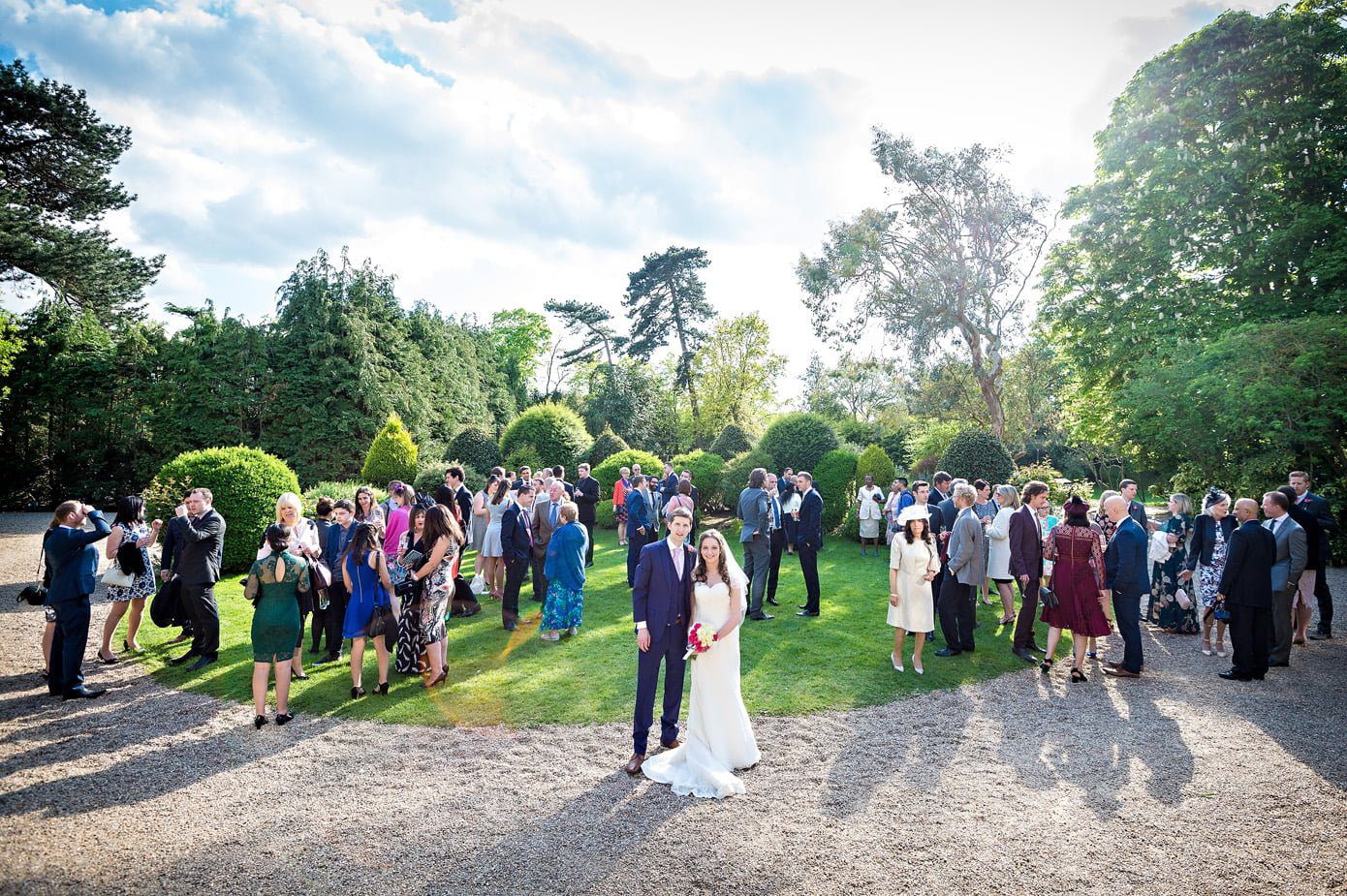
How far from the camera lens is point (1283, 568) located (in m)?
7.80

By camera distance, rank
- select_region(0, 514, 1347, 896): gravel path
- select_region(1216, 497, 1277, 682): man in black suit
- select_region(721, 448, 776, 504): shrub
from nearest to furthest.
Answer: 1. select_region(0, 514, 1347, 896): gravel path
2. select_region(1216, 497, 1277, 682): man in black suit
3. select_region(721, 448, 776, 504): shrub

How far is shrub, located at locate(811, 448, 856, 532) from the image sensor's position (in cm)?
1892

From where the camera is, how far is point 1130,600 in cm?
755

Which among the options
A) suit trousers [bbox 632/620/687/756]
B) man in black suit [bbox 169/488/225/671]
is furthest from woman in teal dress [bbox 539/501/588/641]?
man in black suit [bbox 169/488/225/671]

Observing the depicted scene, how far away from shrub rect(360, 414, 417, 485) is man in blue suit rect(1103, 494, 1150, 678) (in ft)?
66.1

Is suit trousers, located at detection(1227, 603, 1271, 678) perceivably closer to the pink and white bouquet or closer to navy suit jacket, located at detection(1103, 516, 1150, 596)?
navy suit jacket, located at detection(1103, 516, 1150, 596)

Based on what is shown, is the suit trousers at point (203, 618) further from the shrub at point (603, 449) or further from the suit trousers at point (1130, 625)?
the shrub at point (603, 449)

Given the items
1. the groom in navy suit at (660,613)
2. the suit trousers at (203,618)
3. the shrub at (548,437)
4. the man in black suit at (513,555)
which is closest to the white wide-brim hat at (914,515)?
the groom in navy suit at (660,613)

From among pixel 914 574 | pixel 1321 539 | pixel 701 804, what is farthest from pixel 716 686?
pixel 1321 539

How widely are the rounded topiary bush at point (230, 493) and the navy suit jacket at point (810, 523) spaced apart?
10.9 m

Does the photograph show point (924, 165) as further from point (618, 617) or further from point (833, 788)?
point (833, 788)

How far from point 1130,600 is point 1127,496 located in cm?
317

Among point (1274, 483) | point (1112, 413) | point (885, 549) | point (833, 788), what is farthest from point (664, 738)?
point (1112, 413)

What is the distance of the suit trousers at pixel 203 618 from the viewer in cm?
780
